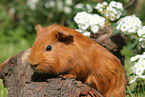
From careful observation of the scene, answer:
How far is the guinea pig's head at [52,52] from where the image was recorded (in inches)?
93.6

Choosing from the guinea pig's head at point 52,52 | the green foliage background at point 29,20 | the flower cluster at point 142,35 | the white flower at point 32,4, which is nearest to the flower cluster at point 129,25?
the flower cluster at point 142,35

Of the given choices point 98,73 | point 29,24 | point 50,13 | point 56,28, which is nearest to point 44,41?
point 56,28

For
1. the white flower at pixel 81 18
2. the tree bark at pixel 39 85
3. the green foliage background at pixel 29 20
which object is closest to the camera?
the tree bark at pixel 39 85

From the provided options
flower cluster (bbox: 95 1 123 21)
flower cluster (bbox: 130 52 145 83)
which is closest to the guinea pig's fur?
flower cluster (bbox: 130 52 145 83)

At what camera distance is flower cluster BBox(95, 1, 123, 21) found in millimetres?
3594

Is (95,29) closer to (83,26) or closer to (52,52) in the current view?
(83,26)

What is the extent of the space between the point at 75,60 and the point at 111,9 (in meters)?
1.55

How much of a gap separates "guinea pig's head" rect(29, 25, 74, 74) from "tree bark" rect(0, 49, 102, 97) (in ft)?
0.56

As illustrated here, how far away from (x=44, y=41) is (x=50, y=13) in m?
4.28

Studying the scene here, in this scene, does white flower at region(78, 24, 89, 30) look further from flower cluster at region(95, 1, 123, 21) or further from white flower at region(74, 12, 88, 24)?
flower cluster at region(95, 1, 123, 21)

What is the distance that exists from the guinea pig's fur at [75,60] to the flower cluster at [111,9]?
1.10 m

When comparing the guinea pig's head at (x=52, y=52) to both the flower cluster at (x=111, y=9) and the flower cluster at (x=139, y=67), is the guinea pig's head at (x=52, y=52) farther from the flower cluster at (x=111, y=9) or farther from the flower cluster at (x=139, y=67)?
the flower cluster at (x=111, y=9)

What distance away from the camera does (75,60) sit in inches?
98.3

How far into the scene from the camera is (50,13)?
21.6 ft
